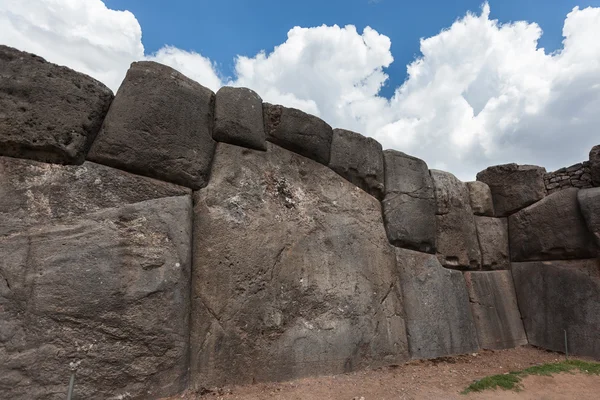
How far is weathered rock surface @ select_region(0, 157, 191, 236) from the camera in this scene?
3.35 meters

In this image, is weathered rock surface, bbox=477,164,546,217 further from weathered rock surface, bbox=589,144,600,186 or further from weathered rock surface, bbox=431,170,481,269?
weathered rock surface, bbox=431,170,481,269

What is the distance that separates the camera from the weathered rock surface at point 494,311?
6.63m

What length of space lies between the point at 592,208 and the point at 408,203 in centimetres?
318

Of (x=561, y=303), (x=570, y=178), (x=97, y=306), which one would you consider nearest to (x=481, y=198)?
(x=570, y=178)

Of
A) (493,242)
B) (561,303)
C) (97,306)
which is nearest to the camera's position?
(97,306)

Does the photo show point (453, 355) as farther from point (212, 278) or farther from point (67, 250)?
point (67, 250)

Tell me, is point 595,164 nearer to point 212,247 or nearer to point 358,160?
point 358,160

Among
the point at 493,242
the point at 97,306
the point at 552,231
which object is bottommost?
the point at 97,306

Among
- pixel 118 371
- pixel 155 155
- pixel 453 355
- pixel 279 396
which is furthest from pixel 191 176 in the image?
pixel 453 355

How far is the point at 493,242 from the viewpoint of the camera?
24.3 feet

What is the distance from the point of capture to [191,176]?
4.31m

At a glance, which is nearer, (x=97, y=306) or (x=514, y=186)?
(x=97, y=306)

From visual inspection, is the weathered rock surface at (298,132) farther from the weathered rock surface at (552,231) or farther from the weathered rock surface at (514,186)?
the weathered rock surface at (552,231)

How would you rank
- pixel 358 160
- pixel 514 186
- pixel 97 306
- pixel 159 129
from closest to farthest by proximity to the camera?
pixel 97 306
pixel 159 129
pixel 358 160
pixel 514 186
